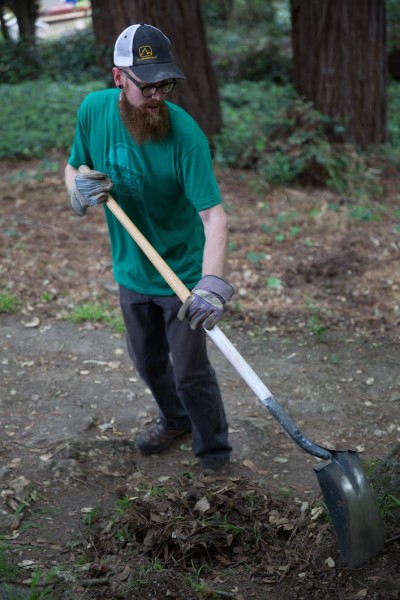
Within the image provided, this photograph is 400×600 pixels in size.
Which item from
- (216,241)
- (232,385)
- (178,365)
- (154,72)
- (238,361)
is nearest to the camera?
(238,361)

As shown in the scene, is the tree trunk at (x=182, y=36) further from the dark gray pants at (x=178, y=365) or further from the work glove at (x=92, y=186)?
the dark gray pants at (x=178, y=365)

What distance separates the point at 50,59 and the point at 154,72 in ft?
45.2

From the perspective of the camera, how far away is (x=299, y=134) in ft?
25.9

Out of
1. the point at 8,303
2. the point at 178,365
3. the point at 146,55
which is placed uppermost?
the point at 146,55

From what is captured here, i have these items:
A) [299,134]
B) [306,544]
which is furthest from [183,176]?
[299,134]

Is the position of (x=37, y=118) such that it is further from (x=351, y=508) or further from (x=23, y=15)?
(x=23, y=15)

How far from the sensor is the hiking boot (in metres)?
4.08

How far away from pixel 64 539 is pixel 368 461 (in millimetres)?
1610

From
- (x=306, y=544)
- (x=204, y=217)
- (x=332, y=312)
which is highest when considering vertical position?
(x=204, y=217)

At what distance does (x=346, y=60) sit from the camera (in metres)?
8.09

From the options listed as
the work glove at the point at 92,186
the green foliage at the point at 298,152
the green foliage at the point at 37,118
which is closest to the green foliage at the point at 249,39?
the green foliage at the point at 37,118

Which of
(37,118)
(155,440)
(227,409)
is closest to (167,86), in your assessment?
(155,440)

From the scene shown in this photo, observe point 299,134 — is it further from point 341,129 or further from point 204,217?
point 204,217

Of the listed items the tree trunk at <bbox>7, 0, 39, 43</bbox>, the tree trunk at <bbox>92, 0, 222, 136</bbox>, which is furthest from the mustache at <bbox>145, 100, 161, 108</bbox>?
the tree trunk at <bbox>7, 0, 39, 43</bbox>
